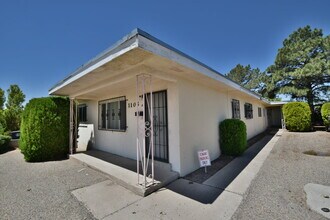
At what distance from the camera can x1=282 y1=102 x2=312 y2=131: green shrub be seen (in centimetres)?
1295

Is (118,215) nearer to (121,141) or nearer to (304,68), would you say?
(121,141)

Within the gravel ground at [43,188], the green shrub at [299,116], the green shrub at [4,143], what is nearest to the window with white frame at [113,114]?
the gravel ground at [43,188]

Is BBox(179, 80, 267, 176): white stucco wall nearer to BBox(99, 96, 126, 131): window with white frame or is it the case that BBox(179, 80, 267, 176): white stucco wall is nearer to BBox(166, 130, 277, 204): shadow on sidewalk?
BBox(166, 130, 277, 204): shadow on sidewalk

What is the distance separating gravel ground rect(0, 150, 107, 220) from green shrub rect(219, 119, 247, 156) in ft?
15.1

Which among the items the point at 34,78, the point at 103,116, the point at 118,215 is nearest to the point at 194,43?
the point at 103,116

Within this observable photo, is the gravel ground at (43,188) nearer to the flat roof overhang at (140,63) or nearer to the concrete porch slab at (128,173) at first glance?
the concrete porch slab at (128,173)

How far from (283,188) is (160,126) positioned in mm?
3310

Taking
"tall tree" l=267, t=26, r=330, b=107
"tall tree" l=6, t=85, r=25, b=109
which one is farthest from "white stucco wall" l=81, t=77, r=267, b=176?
"tall tree" l=6, t=85, r=25, b=109

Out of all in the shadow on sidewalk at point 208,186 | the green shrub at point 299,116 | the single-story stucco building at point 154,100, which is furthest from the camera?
the green shrub at point 299,116

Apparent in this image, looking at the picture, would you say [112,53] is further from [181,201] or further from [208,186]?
[208,186]

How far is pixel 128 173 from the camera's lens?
4.29 metres

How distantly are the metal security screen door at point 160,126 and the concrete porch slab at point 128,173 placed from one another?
0.38 meters

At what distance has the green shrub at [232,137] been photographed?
244 inches

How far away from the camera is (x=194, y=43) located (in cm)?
933
